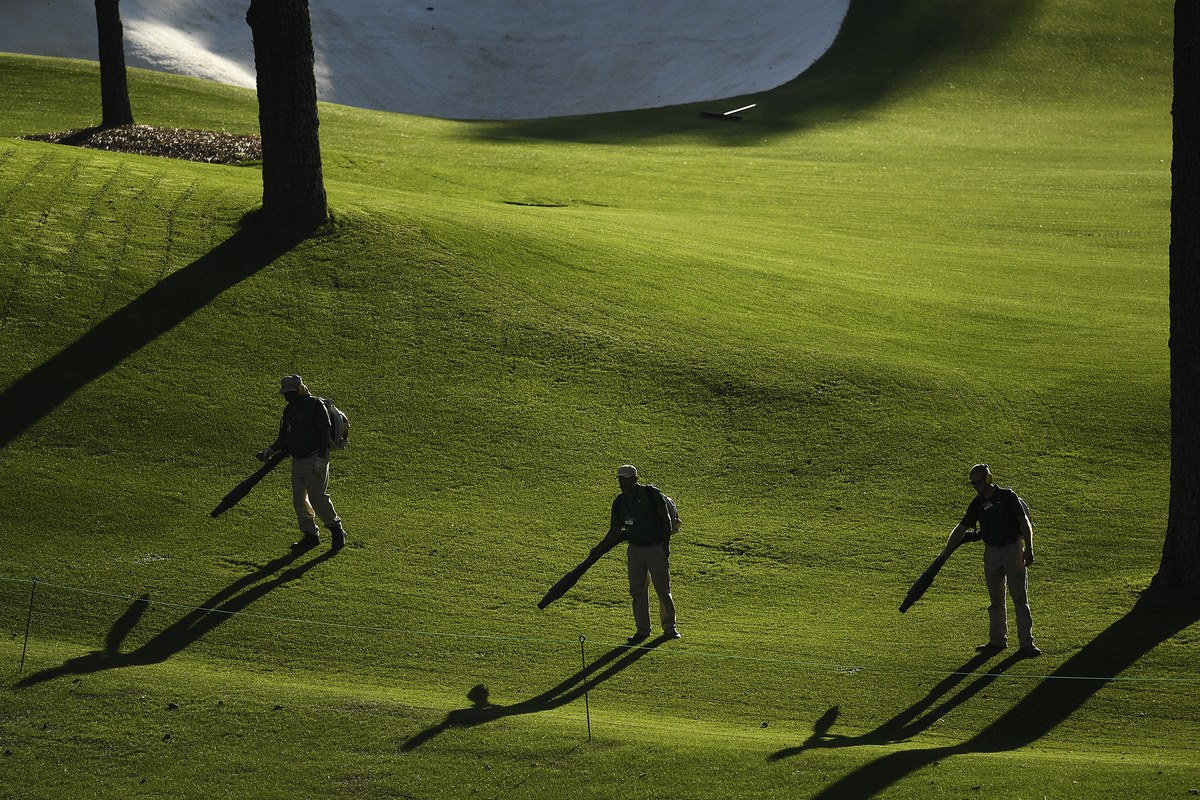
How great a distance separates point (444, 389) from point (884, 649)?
10080 millimetres

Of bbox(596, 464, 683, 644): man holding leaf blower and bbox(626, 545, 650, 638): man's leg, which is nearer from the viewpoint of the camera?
bbox(596, 464, 683, 644): man holding leaf blower

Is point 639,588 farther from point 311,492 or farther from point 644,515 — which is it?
point 311,492

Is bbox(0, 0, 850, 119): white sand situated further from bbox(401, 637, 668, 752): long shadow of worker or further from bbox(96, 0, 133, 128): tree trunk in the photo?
bbox(401, 637, 668, 752): long shadow of worker

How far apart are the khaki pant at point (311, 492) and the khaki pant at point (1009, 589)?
8.74m

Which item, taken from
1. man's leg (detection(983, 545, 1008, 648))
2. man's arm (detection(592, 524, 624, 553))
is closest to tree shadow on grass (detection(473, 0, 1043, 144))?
man's arm (detection(592, 524, 624, 553))

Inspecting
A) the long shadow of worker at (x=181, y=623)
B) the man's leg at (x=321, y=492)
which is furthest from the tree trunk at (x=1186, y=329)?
the long shadow of worker at (x=181, y=623)

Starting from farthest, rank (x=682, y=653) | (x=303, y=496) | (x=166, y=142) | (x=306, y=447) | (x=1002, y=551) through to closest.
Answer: (x=166, y=142), (x=303, y=496), (x=306, y=447), (x=1002, y=551), (x=682, y=653)

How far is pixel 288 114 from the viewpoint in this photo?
26.5 metres

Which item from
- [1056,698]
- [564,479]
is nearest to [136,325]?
[564,479]

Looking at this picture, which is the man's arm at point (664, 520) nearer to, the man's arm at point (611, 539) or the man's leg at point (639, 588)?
the man's leg at point (639, 588)

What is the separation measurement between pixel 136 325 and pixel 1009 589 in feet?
52.4

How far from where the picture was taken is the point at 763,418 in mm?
23031

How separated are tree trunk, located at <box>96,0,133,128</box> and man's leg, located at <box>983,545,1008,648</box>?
29977 mm

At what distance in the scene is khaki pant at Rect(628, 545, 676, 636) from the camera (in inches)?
619
